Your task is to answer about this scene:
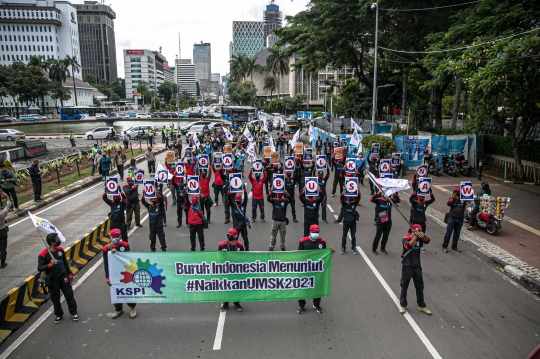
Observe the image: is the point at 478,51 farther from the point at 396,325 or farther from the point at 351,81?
the point at 351,81

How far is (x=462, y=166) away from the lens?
22406 millimetres

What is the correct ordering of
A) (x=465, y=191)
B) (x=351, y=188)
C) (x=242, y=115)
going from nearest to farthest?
(x=351, y=188), (x=465, y=191), (x=242, y=115)

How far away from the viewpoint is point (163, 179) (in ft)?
42.7

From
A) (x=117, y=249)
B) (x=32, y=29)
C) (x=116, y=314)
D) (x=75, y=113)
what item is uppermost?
(x=32, y=29)

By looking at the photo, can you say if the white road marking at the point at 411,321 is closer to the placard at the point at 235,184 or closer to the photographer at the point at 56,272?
the placard at the point at 235,184

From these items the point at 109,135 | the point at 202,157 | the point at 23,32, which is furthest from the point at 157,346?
the point at 23,32

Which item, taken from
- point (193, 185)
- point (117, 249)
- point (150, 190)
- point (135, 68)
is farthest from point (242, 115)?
point (135, 68)

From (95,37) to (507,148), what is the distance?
181m

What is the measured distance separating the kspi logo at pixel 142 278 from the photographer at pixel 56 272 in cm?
90

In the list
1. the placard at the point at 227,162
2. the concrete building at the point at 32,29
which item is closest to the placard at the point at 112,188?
the placard at the point at 227,162

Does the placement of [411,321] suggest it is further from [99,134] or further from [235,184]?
[99,134]

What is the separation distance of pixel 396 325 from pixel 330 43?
28.5 m

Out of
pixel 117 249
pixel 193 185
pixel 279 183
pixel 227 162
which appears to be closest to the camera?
pixel 117 249

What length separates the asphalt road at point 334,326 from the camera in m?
6.51
